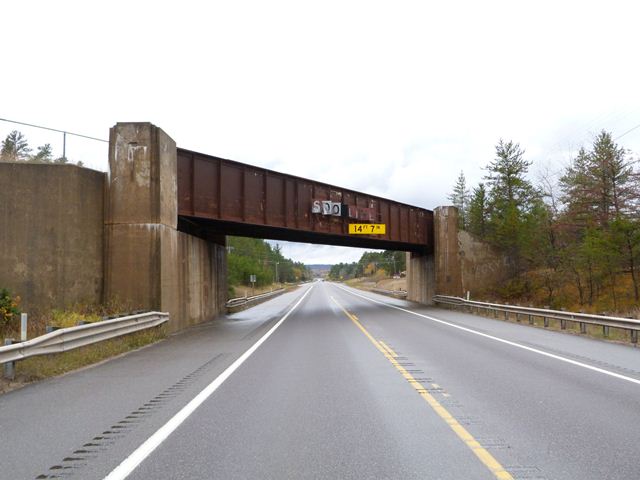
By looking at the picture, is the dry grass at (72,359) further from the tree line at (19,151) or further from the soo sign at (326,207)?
the soo sign at (326,207)

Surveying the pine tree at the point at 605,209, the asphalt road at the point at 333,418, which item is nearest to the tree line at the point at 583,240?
the pine tree at the point at 605,209

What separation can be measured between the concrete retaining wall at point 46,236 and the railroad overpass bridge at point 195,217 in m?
0.88

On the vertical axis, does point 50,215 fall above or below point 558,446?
above

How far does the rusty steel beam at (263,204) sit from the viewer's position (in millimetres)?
22797

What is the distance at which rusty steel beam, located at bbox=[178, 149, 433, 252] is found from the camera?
22.8 meters

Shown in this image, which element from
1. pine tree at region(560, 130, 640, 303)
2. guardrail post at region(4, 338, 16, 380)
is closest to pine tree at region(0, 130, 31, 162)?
guardrail post at region(4, 338, 16, 380)

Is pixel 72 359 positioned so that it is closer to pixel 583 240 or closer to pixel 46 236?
pixel 46 236

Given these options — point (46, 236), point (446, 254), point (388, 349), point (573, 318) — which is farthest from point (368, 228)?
point (46, 236)

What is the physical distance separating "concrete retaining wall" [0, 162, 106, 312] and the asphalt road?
640 centimetres

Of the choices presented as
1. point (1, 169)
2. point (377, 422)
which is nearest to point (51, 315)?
point (1, 169)

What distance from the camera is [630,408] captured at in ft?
22.7

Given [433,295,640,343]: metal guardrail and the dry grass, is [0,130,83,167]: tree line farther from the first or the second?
[433,295,640,343]: metal guardrail

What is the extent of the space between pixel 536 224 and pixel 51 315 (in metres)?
39.5

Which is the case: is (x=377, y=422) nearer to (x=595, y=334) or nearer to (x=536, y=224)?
(x=595, y=334)
